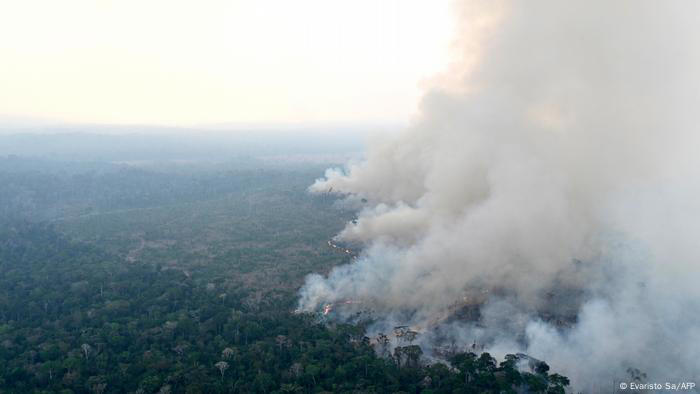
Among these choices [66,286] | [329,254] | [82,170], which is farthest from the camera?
[82,170]

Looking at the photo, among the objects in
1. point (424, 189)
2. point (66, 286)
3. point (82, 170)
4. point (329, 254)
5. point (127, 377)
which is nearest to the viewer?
point (127, 377)

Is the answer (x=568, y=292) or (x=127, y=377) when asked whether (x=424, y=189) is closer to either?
(x=568, y=292)

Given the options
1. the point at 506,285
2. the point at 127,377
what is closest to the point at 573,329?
the point at 506,285

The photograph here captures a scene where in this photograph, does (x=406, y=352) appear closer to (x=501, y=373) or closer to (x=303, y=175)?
(x=501, y=373)

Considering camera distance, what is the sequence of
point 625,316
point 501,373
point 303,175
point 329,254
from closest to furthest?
point 501,373, point 625,316, point 329,254, point 303,175

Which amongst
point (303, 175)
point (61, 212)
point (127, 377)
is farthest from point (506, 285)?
point (303, 175)

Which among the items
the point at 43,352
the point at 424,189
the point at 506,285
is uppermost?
the point at 424,189

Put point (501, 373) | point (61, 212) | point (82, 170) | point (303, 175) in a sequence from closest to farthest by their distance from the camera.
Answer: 1. point (501, 373)
2. point (61, 212)
3. point (303, 175)
4. point (82, 170)

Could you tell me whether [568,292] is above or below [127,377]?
above

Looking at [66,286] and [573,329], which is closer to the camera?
[573,329]
